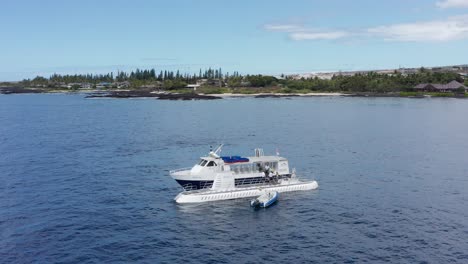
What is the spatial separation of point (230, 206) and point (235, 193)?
10.4 ft

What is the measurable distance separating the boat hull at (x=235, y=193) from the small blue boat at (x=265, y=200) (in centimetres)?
204

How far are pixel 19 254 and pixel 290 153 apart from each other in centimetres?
5530

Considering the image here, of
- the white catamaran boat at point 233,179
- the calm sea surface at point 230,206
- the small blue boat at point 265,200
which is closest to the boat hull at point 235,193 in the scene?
the white catamaran boat at point 233,179

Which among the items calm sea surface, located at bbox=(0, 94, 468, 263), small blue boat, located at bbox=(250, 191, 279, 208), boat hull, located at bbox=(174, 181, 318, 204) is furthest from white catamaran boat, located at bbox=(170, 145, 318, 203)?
small blue boat, located at bbox=(250, 191, 279, 208)

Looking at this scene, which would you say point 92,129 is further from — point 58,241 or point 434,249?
point 434,249

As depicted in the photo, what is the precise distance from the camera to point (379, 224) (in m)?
48.5

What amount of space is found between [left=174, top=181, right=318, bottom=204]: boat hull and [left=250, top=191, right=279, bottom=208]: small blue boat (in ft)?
6.68

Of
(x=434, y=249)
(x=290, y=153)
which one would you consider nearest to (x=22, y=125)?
(x=290, y=153)

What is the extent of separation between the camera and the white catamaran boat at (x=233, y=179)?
55938 millimetres

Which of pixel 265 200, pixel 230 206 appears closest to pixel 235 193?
pixel 230 206

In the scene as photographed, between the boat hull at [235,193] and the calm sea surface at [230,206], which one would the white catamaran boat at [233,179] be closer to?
the boat hull at [235,193]

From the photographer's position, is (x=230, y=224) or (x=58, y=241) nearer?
(x=58, y=241)

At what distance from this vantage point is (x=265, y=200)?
54.3 meters

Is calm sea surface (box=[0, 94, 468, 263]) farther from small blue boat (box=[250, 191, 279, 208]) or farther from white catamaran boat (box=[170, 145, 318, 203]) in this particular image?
white catamaran boat (box=[170, 145, 318, 203])
